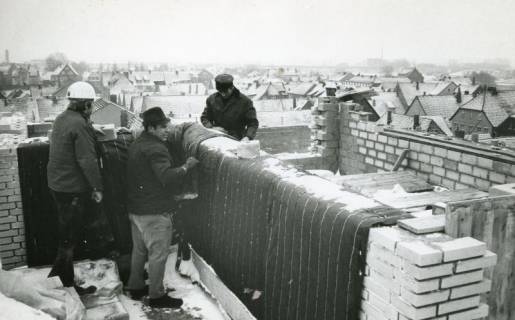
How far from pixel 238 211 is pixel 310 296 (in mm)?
1224

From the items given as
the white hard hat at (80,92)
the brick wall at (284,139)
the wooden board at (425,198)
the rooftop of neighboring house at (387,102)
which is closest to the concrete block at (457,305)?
the wooden board at (425,198)

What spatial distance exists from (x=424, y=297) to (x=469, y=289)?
37 centimetres

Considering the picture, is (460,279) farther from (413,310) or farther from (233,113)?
(233,113)

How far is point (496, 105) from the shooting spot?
42875mm

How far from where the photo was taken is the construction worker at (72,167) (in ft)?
14.2

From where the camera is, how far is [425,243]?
2539 mm

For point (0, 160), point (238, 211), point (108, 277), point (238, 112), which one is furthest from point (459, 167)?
point (0, 160)

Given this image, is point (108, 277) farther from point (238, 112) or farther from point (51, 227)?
point (238, 112)

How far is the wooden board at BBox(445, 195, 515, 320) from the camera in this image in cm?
286

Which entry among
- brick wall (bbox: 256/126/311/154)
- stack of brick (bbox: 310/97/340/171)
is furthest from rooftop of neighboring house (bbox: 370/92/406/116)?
stack of brick (bbox: 310/97/340/171)

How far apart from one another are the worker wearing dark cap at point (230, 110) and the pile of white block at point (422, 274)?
12.7 feet

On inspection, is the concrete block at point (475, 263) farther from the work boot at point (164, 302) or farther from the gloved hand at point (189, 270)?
the gloved hand at point (189, 270)

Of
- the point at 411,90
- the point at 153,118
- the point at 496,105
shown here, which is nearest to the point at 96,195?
the point at 153,118

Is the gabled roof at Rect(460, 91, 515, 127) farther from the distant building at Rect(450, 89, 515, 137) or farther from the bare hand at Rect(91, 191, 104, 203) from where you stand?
the bare hand at Rect(91, 191, 104, 203)
